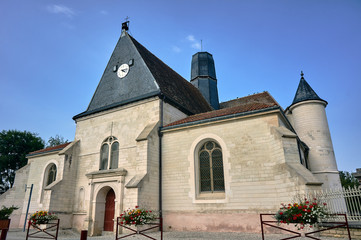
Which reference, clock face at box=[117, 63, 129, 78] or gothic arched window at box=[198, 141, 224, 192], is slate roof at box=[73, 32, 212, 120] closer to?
clock face at box=[117, 63, 129, 78]

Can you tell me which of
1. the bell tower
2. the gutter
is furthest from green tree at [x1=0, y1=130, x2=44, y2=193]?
the gutter

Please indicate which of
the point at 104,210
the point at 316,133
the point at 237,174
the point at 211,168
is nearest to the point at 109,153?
the point at 104,210

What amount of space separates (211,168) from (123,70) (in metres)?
9.00

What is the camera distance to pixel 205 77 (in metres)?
24.4

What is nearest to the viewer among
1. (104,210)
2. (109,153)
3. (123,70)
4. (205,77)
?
(104,210)

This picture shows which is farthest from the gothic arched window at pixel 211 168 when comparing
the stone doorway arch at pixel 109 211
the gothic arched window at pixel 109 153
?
the stone doorway arch at pixel 109 211

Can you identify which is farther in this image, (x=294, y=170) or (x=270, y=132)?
(x=270, y=132)

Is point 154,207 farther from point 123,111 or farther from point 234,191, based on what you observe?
point 123,111

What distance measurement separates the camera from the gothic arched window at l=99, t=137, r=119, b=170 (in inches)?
543

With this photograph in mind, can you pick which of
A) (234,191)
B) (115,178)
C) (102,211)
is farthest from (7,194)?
(234,191)

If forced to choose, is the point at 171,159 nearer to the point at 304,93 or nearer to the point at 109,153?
the point at 109,153

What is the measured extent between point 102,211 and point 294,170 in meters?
9.91

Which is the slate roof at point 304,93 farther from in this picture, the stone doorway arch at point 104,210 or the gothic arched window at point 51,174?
the gothic arched window at point 51,174

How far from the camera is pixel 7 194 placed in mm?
18125
